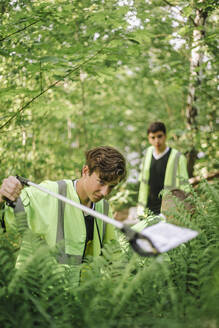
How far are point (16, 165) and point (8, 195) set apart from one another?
2.89 metres

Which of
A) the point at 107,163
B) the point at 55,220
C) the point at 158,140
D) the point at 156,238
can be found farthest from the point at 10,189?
the point at 158,140

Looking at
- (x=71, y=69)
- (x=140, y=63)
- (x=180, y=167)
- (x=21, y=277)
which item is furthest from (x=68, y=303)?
(x=140, y=63)

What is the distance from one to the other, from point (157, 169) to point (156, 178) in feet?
0.54

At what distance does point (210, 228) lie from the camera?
6.58 ft

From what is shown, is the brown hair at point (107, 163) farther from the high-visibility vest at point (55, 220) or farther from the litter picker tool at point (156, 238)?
the litter picker tool at point (156, 238)

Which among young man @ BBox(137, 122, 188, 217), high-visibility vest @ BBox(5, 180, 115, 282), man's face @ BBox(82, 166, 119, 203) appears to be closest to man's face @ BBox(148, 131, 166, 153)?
young man @ BBox(137, 122, 188, 217)

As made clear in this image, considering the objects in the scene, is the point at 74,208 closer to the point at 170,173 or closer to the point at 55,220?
the point at 55,220

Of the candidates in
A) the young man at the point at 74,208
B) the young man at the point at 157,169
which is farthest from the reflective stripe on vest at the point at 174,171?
the young man at the point at 74,208

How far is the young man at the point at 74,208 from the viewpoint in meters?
2.28

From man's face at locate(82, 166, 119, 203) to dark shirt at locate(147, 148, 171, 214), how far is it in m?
3.00

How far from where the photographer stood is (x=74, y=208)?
2467 millimetres

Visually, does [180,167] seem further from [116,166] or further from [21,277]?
[21,277]

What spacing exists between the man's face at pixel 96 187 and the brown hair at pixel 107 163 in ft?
0.12

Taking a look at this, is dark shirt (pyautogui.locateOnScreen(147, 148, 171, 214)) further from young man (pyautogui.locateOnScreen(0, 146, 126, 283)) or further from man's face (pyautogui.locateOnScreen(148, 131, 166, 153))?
young man (pyautogui.locateOnScreen(0, 146, 126, 283))
